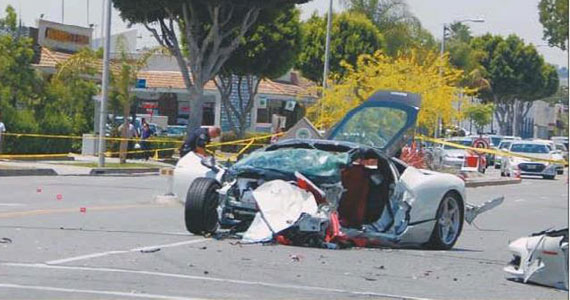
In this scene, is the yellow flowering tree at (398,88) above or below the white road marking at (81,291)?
above

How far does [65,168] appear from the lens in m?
34.2

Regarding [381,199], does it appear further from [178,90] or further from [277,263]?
[178,90]

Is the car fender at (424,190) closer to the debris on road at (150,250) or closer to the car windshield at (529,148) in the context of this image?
the debris on road at (150,250)

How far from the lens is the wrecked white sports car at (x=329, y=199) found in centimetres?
Answer: 1351

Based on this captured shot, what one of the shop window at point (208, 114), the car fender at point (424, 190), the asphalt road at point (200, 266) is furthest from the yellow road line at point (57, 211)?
the shop window at point (208, 114)

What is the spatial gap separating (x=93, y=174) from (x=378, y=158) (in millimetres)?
20439

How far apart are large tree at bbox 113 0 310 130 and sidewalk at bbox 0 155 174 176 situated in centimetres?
458

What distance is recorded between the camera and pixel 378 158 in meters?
14.2

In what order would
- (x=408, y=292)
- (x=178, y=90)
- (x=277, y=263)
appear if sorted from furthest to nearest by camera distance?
(x=178, y=90), (x=277, y=263), (x=408, y=292)

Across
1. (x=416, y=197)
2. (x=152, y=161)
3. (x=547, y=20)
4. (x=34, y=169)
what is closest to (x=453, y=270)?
(x=416, y=197)

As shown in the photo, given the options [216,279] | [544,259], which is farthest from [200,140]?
[544,259]

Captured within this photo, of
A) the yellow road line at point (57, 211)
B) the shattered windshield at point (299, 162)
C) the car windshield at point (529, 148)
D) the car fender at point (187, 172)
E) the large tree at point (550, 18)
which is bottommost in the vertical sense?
the yellow road line at point (57, 211)

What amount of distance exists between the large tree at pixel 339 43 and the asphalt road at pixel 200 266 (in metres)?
45.5

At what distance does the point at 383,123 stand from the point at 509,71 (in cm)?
7488
